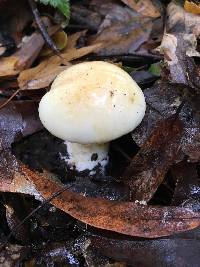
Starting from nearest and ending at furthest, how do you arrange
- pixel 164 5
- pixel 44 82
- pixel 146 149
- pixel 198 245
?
pixel 198 245 < pixel 146 149 < pixel 44 82 < pixel 164 5

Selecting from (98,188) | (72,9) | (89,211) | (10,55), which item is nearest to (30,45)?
(10,55)

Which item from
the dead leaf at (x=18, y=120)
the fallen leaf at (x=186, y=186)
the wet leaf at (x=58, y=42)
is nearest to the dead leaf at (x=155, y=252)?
the fallen leaf at (x=186, y=186)

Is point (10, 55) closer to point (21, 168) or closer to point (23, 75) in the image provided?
point (23, 75)

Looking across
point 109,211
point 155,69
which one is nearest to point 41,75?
point 155,69

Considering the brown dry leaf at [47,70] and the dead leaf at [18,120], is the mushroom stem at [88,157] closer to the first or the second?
the dead leaf at [18,120]

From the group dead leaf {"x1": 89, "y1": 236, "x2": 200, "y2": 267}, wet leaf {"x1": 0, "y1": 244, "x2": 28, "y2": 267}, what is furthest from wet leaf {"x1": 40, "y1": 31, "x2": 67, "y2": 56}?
dead leaf {"x1": 89, "y1": 236, "x2": 200, "y2": 267}

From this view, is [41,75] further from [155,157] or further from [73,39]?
[155,157]

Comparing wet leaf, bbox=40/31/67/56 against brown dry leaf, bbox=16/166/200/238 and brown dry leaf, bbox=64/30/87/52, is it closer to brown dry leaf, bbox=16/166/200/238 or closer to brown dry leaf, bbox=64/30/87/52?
brown dry leaf, bbox=64/30/87/52
